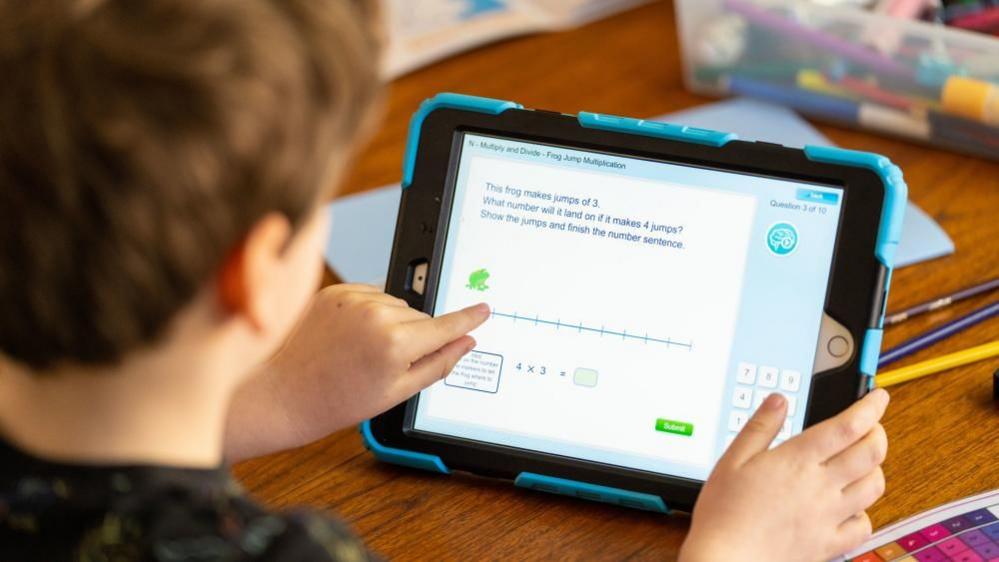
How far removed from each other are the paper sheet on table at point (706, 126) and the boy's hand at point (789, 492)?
29cm

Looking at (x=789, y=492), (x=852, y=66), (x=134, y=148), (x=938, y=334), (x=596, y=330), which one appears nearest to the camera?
(x=134, y=148)

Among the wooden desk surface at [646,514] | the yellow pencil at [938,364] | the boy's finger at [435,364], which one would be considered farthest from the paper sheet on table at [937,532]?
the boy's finger at [435,364]

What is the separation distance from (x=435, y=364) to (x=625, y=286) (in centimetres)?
12

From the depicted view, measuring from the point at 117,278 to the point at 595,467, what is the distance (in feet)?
1.19

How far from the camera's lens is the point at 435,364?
75cm

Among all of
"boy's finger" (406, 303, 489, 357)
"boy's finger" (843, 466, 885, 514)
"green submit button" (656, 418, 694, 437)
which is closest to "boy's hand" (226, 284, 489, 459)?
"boy's finger" (406, 303, 489, 357)

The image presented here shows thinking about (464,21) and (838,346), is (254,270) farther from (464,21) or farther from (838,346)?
(464,21)

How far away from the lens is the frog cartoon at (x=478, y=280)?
769mm

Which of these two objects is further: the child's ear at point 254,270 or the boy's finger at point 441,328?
the boy's finger at point 441,328

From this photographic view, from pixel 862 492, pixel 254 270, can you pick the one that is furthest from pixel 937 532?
pixel 254 270

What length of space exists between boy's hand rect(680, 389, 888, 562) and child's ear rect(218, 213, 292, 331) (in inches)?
10.9

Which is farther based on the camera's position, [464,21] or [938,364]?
[464,21]

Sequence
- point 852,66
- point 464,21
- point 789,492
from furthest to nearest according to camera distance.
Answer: point 464,21
point 852,66
point 789,492

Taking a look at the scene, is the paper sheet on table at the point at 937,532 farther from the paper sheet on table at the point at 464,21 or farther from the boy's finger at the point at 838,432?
the paper sheet on table at the point at 464,21
